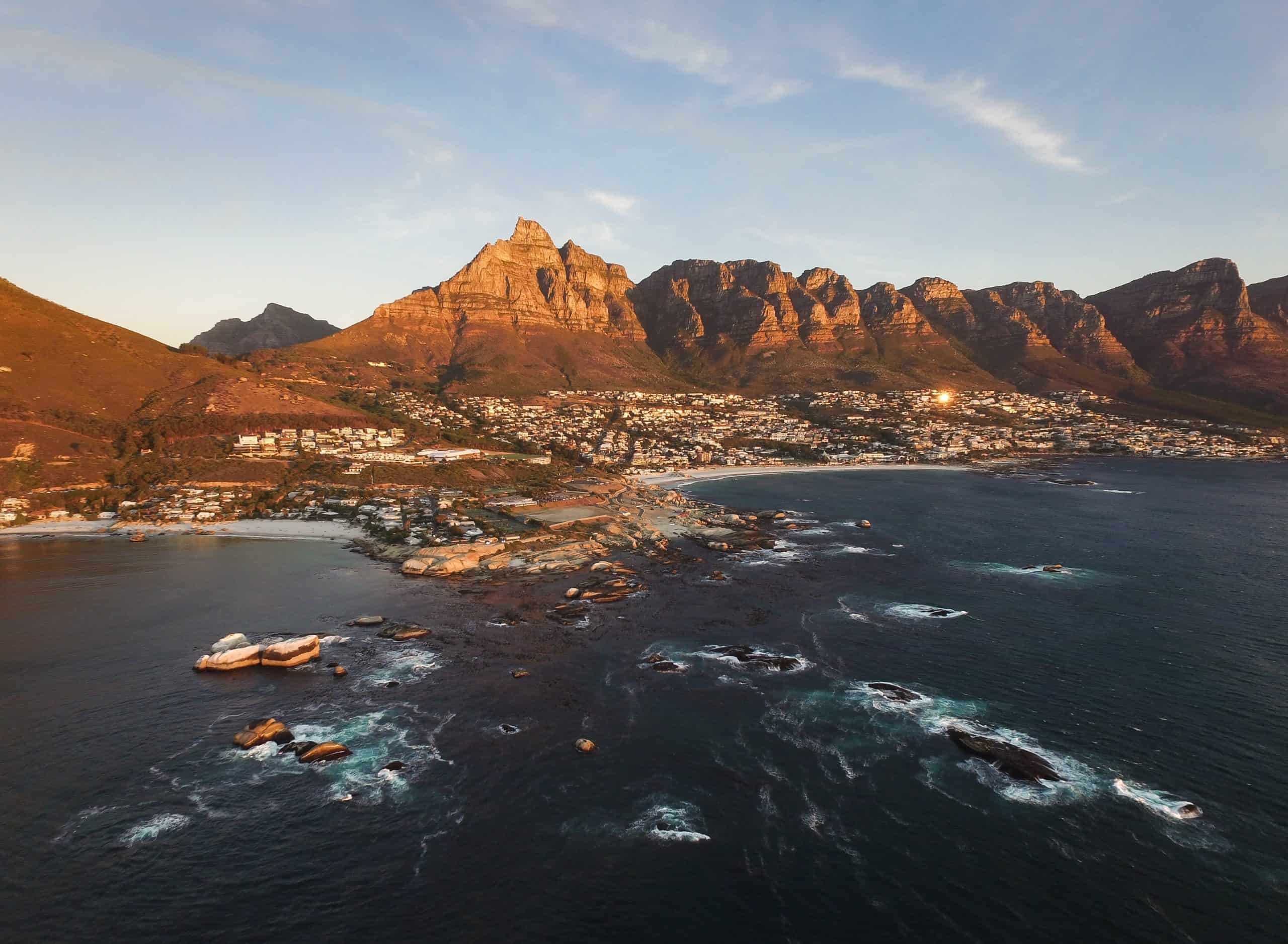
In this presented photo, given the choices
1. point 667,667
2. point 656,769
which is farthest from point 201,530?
point 656,769

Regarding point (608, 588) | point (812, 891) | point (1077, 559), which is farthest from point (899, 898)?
point (1077, 559)

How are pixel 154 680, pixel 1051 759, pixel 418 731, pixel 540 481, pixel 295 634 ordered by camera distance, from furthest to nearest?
1. pixel 540 481
2. pixel 295 634
3. pixel 154 680
4. pixel 418 731
5. pixel 1051 759

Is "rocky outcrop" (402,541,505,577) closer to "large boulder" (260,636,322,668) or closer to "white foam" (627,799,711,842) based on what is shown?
"large boulder" (260,636,322,668)

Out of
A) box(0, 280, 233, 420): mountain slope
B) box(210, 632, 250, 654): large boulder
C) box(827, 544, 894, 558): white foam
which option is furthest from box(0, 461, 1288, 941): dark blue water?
box(0, 280, 233, 420): mountain slope

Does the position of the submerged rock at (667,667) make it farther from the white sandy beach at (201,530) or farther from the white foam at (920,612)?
the white sandy beach at (201,530)

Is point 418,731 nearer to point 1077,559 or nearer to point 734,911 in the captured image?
point 734,911

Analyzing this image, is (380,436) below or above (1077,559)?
above
